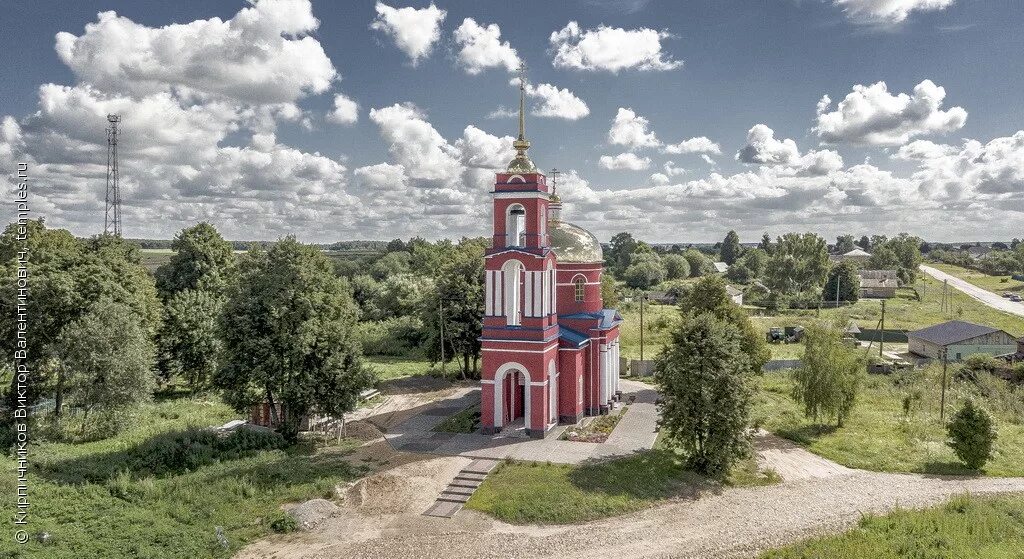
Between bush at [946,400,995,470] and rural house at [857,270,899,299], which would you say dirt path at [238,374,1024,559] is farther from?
rural house at [857,270,899,299]

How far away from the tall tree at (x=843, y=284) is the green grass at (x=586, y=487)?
61.4 meters

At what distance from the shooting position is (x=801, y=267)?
74.8 m

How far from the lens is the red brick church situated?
23.2 metres

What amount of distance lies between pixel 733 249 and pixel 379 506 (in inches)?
5595

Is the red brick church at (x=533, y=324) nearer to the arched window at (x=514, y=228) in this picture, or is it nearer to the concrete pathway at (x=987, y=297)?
the arched window at (x=514, y=228)

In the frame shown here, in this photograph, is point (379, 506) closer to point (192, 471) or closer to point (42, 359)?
point (192, 471)

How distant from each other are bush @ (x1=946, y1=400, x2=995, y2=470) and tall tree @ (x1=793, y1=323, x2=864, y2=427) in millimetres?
4233

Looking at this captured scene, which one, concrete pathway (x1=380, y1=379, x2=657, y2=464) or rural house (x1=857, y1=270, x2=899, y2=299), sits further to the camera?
rural house (x1=857, y1=270, x2=899, y2=299)

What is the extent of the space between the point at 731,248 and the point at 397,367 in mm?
123777

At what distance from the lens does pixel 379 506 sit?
57.4ft

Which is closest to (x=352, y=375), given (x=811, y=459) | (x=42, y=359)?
(x=42, y=359)

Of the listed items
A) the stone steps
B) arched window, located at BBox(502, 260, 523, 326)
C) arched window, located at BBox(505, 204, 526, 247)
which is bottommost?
the stone steps

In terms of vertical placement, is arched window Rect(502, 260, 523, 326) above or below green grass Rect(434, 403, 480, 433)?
above

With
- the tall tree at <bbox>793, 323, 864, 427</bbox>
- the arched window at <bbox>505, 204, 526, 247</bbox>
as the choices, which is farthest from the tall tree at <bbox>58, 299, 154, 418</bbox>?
the tall tree at <bbox>793, 323, 864, 427</bbox>
